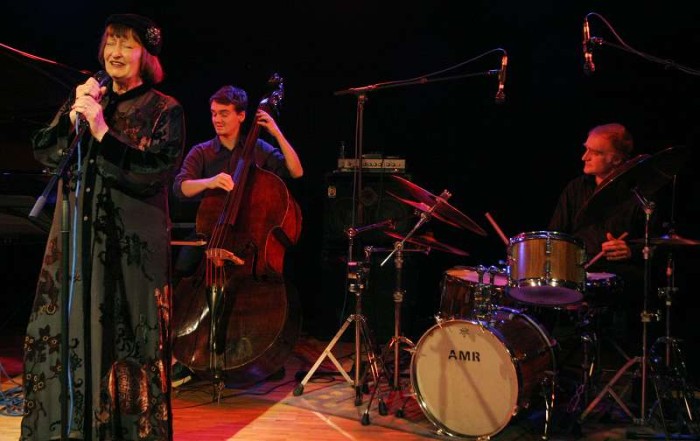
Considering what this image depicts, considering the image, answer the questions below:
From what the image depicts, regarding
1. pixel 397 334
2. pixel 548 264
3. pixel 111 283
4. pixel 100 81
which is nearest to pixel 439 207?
pixel 548 264

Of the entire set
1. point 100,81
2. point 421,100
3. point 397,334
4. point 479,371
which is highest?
point 421,100

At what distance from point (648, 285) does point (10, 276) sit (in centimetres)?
512

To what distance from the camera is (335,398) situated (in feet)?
14.3

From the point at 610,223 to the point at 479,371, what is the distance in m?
1.53

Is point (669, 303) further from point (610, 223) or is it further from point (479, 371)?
point (479, 371)

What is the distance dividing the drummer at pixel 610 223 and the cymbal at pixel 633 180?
14.8 inches

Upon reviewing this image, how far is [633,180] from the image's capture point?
11.6ft

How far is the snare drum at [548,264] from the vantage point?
3477 millimetres

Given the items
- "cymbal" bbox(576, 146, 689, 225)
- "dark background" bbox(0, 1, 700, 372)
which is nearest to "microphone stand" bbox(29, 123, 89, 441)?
"cymbal" bbox(576, 146, 689, 225)

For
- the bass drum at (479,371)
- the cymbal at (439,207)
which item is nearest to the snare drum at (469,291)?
the bass drum at (479,371)

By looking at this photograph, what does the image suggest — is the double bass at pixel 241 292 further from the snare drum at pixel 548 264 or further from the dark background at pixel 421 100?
the dark background at pixel 421 100

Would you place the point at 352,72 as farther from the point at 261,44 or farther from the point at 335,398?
the point at 335,398

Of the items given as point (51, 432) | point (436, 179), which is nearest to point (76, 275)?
point (51, 432)

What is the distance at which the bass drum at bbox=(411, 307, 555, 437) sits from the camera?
3.49m
